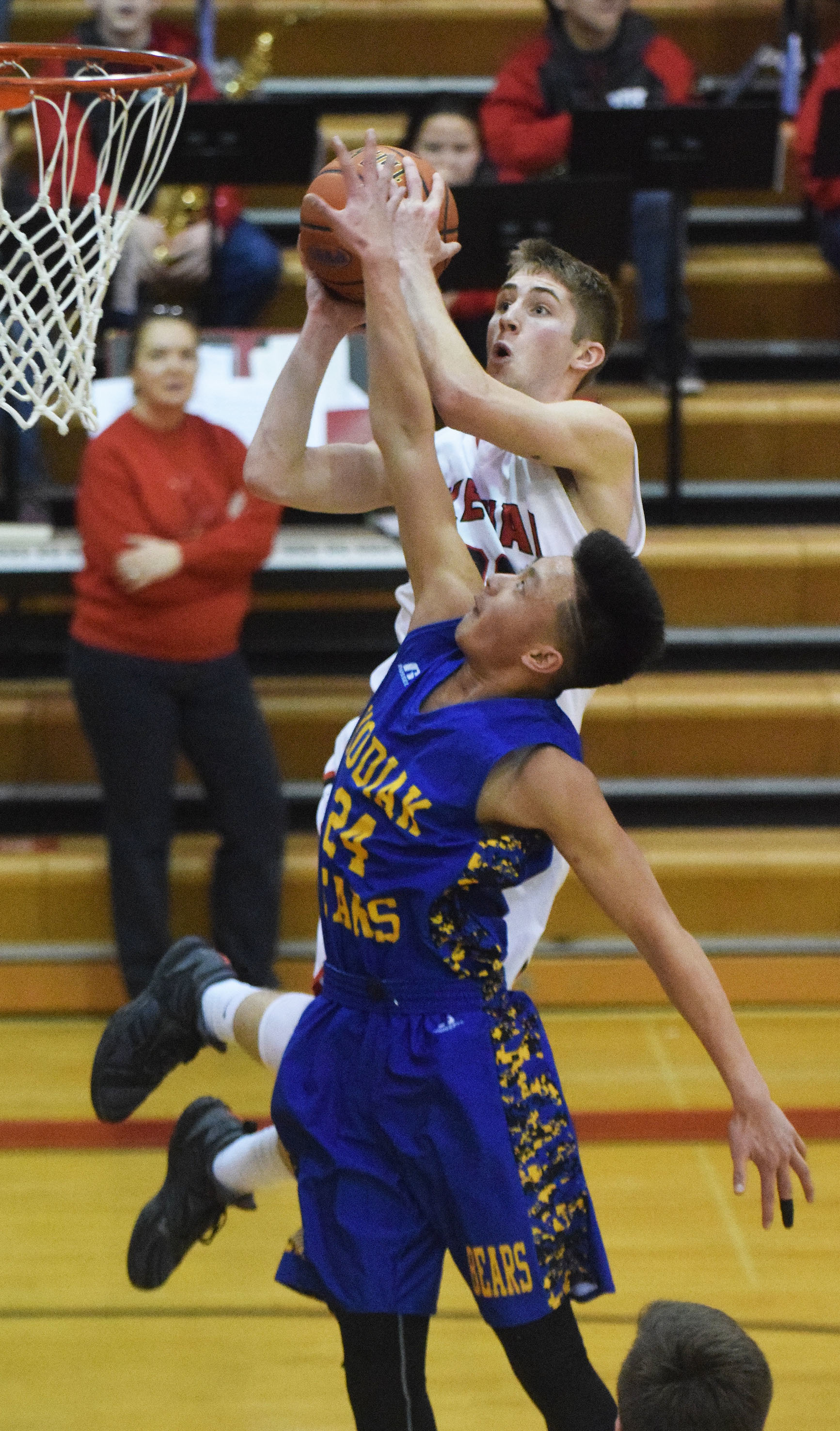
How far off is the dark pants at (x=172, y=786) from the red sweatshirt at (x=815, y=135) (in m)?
3.51

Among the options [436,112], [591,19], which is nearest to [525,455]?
[436,112]

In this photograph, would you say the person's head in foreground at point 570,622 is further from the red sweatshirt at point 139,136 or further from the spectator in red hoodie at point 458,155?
the spectator in red hoodie at point 458,155

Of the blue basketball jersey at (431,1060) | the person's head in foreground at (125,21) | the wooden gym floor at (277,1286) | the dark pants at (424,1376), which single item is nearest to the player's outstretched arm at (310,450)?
the blue basketball jersey at (431,1060)

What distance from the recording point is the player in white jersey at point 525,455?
3.19 meters

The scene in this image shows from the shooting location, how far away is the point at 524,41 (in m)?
8.59

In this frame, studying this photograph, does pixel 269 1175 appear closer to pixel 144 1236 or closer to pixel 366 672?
pixel 144 1236

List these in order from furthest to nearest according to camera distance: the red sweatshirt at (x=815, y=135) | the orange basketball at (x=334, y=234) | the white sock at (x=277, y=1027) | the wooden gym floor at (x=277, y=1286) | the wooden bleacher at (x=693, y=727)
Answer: the red sweatshirt at (x=815, y=135)
the wooden bleacher at (x=693, y=727)
the wooden gym floor at (x=277, y=1286)
the white sock at (x=277, y=1027)
the orange basketball at (x=334, y=234)

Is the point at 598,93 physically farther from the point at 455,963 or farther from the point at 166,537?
the point at 455,963

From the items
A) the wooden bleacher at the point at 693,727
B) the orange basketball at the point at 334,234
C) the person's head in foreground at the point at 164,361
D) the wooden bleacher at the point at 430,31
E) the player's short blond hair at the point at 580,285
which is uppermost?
the wooden bleacher at the point at 430,31

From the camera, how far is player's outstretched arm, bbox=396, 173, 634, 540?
2879 mm

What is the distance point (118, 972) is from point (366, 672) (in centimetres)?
163

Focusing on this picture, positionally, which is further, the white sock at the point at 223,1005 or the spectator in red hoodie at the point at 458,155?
the spectator in red hoodie at the point at 458,155

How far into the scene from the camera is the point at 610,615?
2717mm

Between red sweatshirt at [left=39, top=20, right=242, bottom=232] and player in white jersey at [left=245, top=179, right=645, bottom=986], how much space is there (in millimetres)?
2581
